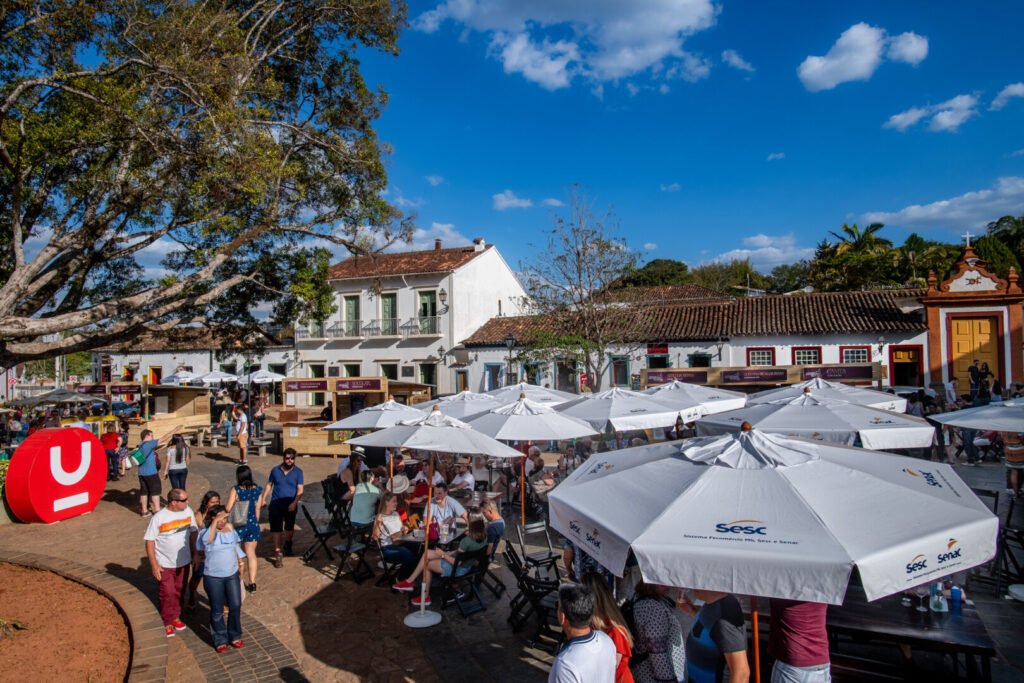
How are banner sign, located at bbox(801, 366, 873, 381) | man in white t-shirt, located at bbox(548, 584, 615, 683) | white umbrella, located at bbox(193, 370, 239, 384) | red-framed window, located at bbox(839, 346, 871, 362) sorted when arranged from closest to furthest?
1. man in white t-shirt, located at bbox(548, 584, 615, 683)
2. banner sign, located at bbox(801, 366, 873, 381)
3. red-framed window, located at bbox(839, 346, 871, 362)
4. white umbrella, located at bbox(193, 370, 239, 384)

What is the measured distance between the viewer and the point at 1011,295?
72.0 feet

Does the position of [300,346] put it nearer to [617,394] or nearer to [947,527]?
[617,394]

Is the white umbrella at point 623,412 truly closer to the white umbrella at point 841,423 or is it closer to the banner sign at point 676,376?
the white umbrella at point 841,423

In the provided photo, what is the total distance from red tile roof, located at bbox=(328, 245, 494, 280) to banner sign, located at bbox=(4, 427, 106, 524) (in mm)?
20644

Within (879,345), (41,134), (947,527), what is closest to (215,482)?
(41,134)

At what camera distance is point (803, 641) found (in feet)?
11.6

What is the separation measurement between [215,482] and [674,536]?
1349cm

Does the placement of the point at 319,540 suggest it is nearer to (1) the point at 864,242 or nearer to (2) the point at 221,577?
(2) the point at 221,577

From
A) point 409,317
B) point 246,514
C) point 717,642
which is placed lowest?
point 246,514

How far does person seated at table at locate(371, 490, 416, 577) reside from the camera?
23.5 feet

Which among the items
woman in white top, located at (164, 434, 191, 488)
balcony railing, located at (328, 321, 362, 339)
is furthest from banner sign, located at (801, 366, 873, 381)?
balcony railing, located at (328, 321, 362, 339)

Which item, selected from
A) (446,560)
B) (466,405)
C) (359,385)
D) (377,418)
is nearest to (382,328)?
(359,385)

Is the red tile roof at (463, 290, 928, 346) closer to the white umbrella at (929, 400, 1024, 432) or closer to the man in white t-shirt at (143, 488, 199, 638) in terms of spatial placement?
the white umbrella at (929, 400, 1024, 432)

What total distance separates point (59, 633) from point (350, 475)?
4.55 meters
